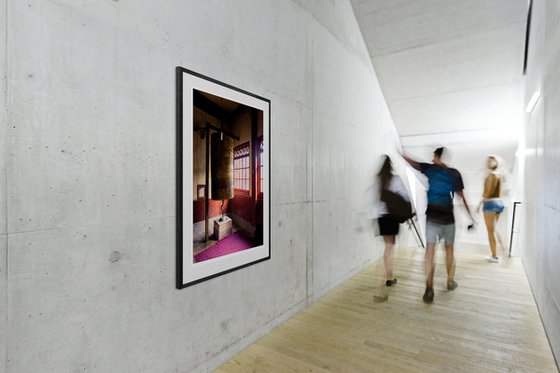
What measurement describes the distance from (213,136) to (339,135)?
2.48 m

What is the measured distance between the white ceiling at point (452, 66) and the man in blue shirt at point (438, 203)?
2.42 metres

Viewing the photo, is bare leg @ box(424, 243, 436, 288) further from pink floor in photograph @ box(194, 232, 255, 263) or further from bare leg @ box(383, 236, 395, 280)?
pink floor in photograph @ box(194, 232, 255, 263)

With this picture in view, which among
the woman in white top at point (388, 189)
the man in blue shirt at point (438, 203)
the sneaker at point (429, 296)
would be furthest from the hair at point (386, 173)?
the sneaker at point (429, 296)

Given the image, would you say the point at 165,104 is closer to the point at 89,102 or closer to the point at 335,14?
the point at 89,102

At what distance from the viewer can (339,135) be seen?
14.8 ft

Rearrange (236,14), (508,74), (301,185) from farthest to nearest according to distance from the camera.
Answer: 1. (508,74)
2. (301,185)
3. (236,14)

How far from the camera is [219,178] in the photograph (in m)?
2.51

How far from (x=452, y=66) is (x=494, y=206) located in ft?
8.48

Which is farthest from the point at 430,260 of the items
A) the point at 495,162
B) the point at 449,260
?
the point at 495,162

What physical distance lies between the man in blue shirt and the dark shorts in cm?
38

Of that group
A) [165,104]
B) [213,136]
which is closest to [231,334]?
[213,136]

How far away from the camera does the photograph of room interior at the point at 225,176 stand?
7.57 feet

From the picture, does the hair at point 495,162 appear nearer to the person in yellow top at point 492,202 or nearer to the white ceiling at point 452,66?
the person in yellow top at point 492,202

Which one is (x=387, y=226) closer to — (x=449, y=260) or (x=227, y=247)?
(x=449, y=260)
